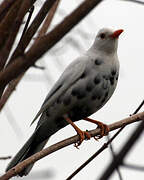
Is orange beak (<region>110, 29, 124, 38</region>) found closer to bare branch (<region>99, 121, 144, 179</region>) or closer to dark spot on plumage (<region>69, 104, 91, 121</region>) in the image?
dark spot on plumage (<region>69, 104, 91, 121</region>)

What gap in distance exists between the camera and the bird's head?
128 inches

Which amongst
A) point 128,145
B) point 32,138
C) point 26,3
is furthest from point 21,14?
point 32,138

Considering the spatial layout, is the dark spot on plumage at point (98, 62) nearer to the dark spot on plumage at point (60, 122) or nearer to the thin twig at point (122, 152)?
the dark spot on plumage at point (60, 122)

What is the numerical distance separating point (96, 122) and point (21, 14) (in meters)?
1.97

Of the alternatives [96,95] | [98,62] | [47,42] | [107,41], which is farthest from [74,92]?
[47,42]

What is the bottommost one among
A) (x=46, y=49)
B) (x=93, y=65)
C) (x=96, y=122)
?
(x=96, y=122)

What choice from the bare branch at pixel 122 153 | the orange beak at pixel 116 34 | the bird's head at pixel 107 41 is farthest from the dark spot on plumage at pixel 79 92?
the bare branch at pixel 122 153

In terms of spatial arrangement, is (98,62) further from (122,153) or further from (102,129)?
(122,153)

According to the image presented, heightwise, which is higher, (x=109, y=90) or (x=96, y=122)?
(x=109, y=90)

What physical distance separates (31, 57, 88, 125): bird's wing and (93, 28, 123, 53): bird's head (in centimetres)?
27

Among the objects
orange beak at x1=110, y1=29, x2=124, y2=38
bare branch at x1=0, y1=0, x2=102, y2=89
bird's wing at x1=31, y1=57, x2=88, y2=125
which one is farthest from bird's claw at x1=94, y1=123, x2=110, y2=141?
bare branch at x1=0, y1=0, x2=102, y2=89

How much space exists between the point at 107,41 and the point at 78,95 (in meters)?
0.62

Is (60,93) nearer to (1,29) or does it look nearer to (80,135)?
(80,135)

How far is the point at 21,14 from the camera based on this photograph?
1.31m
